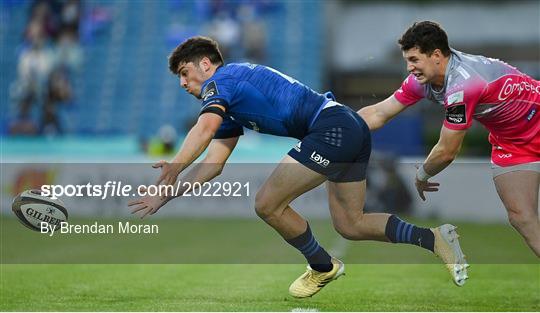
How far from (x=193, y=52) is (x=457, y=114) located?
1918 mm

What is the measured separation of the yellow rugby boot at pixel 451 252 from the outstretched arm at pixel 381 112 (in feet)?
3.48

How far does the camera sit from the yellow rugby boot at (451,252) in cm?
696

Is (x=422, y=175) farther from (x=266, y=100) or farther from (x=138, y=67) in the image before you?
(x=138, y=67)

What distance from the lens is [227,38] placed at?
24734 millimetres

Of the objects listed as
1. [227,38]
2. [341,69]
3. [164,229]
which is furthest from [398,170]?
[341,69]

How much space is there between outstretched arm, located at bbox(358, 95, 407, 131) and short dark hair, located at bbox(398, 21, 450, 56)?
2.92 ft

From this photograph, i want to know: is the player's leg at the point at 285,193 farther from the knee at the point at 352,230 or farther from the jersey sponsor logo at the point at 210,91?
the jersey sponsor logo at the point at 210,91

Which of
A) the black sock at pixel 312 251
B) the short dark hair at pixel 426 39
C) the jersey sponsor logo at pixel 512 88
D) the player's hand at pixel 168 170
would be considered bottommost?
the black sock at pixel 312 251

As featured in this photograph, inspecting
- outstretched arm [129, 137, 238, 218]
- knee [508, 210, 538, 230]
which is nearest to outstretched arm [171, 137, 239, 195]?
outstretched arm [129, 137, 238, 218]

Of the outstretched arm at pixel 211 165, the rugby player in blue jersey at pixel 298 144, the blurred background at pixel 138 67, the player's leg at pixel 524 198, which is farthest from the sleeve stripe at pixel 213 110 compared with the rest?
the blurred background at pixel 138 67

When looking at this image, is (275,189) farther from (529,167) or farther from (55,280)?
(55,280)

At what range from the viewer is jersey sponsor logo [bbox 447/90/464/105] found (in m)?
6.66

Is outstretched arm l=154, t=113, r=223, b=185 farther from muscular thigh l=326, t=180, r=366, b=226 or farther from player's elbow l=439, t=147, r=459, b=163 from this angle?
player's elbow l=439, t=147, r=459, b=163

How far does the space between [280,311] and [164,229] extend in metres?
8.43
